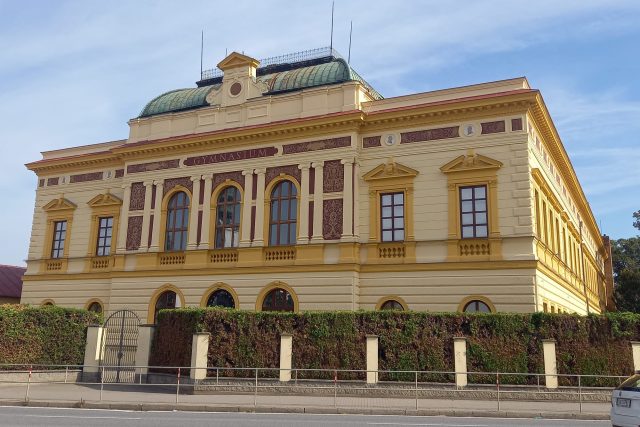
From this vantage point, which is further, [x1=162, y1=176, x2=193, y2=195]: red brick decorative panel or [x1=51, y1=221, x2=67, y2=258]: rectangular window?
[x1=51, y1=221, x2=67, y2=258]: rectangular window

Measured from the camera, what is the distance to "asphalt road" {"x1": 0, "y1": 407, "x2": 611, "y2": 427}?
13383mm

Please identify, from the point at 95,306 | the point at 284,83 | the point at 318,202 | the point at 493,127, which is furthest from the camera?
the point at 95,306

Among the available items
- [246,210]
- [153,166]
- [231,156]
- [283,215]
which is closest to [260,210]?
[246,210]

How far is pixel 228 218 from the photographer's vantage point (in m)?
31.2

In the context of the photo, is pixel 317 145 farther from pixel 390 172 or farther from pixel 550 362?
pixel 550 362

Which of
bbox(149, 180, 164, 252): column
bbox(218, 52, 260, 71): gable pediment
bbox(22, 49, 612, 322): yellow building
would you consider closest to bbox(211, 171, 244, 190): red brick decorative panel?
bbox(22, 49, 612, 322): yellow building

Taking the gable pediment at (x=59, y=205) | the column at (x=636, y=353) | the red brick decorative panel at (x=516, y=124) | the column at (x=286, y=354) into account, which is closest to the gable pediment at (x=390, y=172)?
the red brick decorative panel at (x=516, y=124)

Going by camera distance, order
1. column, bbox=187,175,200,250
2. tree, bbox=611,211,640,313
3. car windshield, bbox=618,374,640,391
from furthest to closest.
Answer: tree, bbox=611,211,640,313 → column, bbox=187,175,200,250 → car windshield, bbox=618,374,640,391

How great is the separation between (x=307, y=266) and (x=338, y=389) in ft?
29.1

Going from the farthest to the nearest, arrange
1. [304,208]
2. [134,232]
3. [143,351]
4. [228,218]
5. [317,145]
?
[134,232] → [228,218] → [317,145] → [304,208] → [143,351]

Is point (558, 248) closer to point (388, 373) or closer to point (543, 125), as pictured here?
point (543, 125)

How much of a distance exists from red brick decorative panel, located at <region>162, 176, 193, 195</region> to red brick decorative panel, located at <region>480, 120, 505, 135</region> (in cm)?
1581

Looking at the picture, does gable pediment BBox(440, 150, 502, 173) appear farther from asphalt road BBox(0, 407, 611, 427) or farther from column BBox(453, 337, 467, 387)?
asphalt road BBox(0, 407, 611, 427)

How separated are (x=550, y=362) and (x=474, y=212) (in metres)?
8.22
